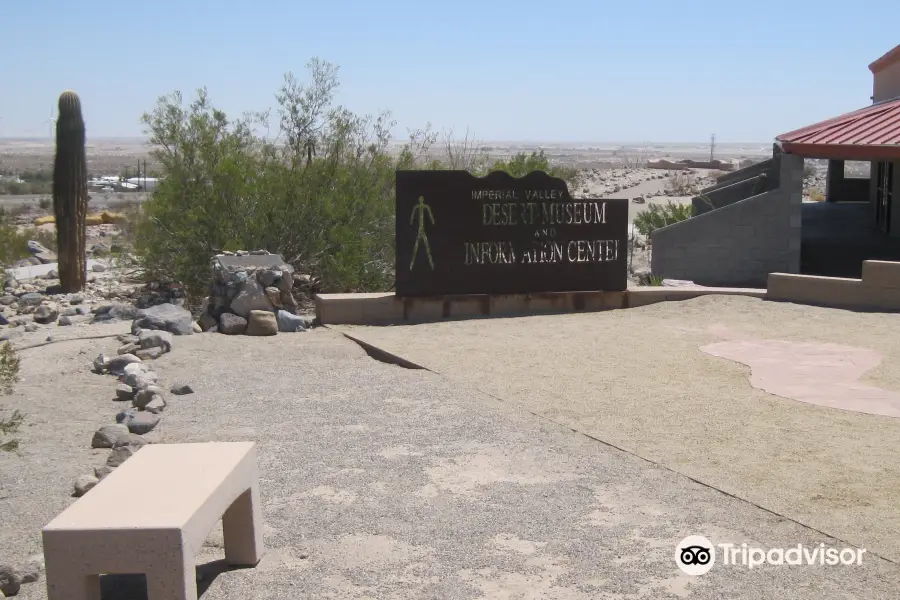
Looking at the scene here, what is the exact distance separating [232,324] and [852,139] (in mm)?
11007

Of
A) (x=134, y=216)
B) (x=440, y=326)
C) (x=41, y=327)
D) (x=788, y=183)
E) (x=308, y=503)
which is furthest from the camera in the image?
(x=134, y=216)

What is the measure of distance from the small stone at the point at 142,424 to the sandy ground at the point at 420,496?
6.2 inches

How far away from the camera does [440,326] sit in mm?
13062

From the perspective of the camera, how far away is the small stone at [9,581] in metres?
5.18

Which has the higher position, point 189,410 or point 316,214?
point 316,214

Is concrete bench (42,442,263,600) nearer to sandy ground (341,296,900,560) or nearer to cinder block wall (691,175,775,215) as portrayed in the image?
sandy ground (341,296,900,560)

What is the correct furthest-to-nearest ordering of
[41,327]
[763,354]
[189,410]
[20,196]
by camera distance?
[20,196] < [41,327] < [763,354] < [189,410]

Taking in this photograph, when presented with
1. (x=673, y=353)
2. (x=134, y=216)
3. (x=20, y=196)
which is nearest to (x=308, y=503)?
(x=673, y=353)

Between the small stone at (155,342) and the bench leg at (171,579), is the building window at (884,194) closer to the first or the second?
the small stone at (155,342)

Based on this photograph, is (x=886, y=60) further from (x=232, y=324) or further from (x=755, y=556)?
(x=755, y=556)

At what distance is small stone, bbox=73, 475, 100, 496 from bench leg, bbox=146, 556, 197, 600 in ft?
6.74

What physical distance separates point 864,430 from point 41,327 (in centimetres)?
1156

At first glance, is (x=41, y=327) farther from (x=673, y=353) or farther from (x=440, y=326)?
(x=673, y=353)

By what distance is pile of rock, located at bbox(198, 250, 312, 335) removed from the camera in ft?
41.4
